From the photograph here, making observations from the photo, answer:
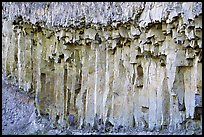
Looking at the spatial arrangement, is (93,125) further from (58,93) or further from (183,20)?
(183,20)

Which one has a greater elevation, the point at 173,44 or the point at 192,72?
the point at 173,44

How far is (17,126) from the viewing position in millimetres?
19562

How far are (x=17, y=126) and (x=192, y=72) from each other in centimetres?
878

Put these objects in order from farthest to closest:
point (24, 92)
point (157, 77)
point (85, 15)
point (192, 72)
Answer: point (24, 92) → point (85, 15) → point (157, 77) → point (192, 72)

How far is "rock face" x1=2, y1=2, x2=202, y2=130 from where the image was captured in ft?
47.7

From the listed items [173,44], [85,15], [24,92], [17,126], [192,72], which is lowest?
[17,126]

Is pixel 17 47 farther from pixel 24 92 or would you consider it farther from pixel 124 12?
pixel 124 12

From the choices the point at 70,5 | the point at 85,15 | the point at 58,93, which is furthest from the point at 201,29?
the point at 58,93

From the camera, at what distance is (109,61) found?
1744 centimetres

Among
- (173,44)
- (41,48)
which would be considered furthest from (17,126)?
(173,44)

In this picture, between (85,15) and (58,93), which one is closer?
(85,15)

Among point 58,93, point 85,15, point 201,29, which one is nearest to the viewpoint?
point 201,29

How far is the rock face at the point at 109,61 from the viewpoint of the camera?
572 inches

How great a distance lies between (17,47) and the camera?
70.8 feet
